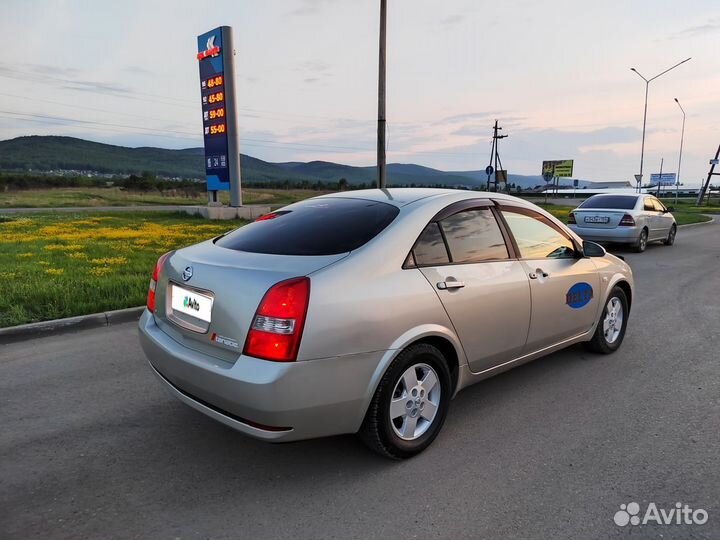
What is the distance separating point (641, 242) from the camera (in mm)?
13281

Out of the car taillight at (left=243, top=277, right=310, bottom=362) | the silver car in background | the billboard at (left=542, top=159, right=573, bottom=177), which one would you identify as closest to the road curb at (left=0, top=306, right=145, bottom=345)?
the car taillight at (left=243, top=277, right=310, bottom=362)

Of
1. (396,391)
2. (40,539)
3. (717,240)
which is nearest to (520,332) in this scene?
(396,391)

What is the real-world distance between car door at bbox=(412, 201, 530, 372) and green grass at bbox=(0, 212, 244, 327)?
458cm

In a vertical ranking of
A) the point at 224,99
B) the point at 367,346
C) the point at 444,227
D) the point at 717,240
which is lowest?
the point at 717,240

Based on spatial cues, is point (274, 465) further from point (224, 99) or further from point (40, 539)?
point (224, 99)

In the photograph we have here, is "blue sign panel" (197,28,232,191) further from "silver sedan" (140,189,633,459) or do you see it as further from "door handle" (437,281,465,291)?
"door handle" (437,281,465,291)

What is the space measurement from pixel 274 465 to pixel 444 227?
1818 mm

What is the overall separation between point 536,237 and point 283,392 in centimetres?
253

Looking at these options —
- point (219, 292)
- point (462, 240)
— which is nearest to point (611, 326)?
point (462, 240)

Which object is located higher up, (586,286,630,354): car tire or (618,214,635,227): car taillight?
(618,214,635,227): car taillight

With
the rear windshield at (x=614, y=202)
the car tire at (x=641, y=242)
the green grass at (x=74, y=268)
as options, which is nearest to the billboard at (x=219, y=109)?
the green grass at (x=74, y=268)

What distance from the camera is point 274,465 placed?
2992 millimetres

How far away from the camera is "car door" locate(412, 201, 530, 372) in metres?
3.17

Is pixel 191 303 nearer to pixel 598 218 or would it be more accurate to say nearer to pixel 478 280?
pixel 478 280
